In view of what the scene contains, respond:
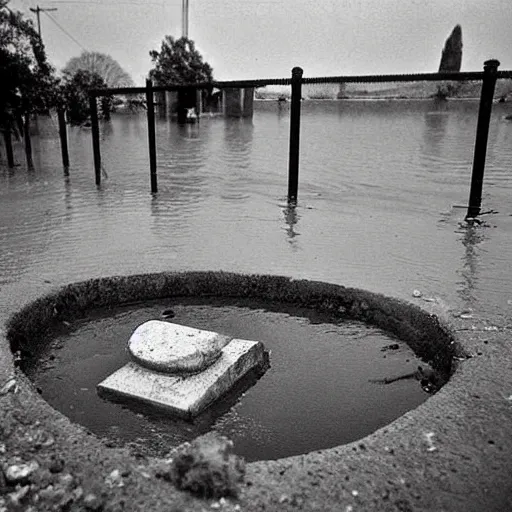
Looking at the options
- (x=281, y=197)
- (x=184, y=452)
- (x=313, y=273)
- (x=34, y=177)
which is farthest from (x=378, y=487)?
(x=34, y=177)

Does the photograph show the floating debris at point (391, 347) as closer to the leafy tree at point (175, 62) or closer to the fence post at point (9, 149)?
the fence post at point (9, 149)

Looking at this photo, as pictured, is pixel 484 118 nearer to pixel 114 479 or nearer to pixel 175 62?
pixel 114 479

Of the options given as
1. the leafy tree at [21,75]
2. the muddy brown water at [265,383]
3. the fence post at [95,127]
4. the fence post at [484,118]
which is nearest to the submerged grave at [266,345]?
the muddy brown water at [265,383]

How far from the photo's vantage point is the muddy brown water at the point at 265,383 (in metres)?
2.36

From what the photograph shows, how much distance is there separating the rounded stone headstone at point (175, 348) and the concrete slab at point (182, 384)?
4 cm

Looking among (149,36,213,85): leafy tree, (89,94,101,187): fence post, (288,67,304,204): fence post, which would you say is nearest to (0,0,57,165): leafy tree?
(89,94,101,187): fence post

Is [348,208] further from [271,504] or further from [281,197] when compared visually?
[271,504]

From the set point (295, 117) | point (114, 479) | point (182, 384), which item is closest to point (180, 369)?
point (182, 384)

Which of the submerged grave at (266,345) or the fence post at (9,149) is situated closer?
the submerged grave at (266,345)

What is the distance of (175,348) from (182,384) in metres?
0.21

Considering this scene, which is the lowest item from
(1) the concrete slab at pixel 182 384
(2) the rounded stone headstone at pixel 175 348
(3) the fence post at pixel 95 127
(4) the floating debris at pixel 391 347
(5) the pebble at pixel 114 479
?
(4) the floating debris at pixel 391 347

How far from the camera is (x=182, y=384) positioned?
2.56 metres

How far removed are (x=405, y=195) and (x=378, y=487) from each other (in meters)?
6.71

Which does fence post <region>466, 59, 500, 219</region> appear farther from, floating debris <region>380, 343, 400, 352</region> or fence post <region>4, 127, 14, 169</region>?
fence post <region>4, 127, 14, 169</region>
